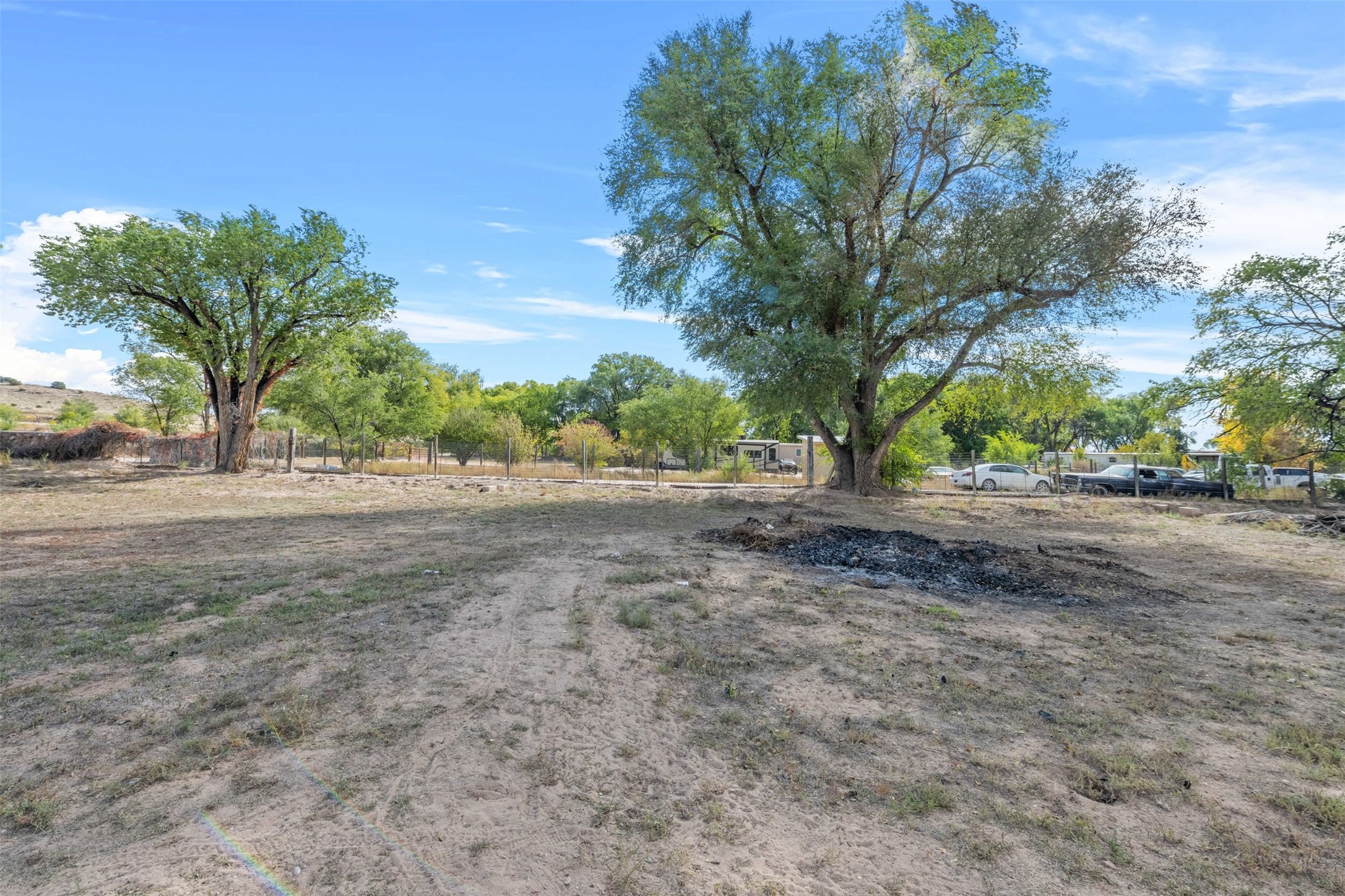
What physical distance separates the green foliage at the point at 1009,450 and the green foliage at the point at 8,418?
70684 millimetres

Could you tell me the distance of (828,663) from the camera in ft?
15.7

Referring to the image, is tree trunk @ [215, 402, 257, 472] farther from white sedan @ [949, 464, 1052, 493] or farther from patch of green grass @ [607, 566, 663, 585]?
white sedan @ [949, 464, 1052, 493]

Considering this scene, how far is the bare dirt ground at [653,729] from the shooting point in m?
2.61

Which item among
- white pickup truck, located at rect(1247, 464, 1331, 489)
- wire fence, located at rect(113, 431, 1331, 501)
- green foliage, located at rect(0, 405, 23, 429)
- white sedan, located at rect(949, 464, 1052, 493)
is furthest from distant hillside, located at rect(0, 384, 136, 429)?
white pickup truck, located at rect(1247, 464, 1331, 489)

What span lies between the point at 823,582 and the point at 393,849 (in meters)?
5.60

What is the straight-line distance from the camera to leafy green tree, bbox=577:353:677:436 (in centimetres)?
6575

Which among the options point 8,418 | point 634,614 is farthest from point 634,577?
point 8,418

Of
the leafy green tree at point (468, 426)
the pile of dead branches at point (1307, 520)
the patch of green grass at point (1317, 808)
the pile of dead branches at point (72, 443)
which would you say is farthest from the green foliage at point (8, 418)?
the pile of dead branches at point (1307, 520)

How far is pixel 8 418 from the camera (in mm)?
45688

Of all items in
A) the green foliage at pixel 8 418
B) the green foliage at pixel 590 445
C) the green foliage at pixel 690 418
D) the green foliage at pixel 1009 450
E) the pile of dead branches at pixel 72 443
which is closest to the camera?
the pile of dead branches at pixel 72 443

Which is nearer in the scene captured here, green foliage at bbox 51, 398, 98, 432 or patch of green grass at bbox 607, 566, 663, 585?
patch of green grass at bbox 607, 566, 663, 585

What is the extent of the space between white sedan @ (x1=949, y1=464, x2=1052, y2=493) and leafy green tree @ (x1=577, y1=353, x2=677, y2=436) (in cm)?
3811

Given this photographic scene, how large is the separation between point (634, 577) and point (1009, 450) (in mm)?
54821

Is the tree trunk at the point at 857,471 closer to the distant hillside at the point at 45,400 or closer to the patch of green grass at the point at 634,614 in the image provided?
the patch of green grass at the point at 634,614
